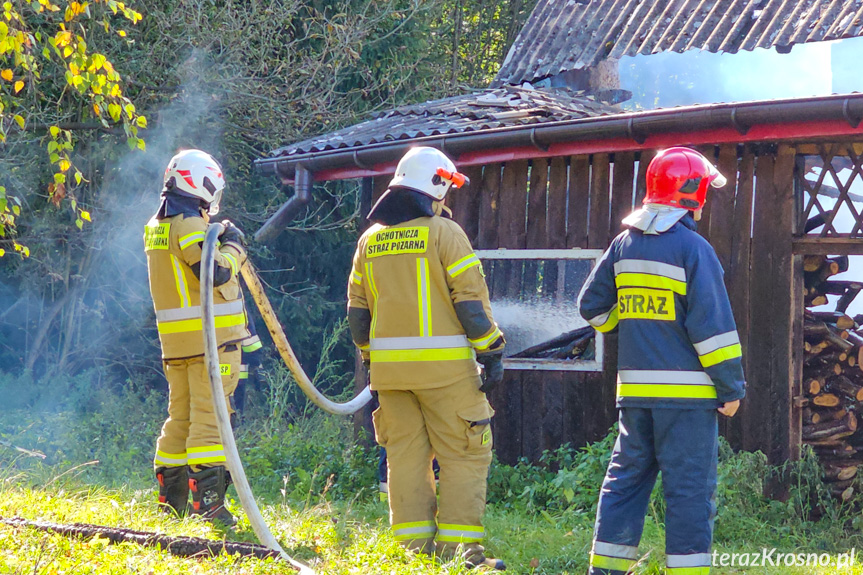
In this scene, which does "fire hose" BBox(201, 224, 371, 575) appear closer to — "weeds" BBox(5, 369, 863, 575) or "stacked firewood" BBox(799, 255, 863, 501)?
"weeds" BBox(5, 369, 863, 575)

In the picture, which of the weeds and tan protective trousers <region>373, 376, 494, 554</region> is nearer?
the weeds

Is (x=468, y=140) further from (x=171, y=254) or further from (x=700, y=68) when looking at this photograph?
(x=700, y=68)

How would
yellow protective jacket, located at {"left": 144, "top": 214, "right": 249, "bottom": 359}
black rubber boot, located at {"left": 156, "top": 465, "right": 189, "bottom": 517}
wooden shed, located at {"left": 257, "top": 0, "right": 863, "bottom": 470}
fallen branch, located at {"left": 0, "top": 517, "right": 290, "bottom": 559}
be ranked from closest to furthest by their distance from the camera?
1. fallen branch, located at {"left": 0, "top": 517, "right": 290, "bottom": 559}
2. yellow protective jacket, located at {"left": 144, "top": 214, "right": 249, "bottom": 359}
3. black rubber boot, located at {"left": 156, "top": 465, "right": 189, "bottom": 517}
4. wooden shed, located at {"left": 257, "top": 0, "right": 863, "bottom": 470}

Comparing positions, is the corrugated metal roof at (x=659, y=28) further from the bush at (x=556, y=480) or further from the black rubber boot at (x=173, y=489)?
the black rubber boot at (x=173, y=489)

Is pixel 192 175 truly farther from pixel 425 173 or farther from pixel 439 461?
pixel 439 461

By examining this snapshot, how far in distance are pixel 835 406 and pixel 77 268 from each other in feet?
29.4

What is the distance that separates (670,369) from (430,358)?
120 centimetres

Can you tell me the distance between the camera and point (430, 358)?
462 centimetres

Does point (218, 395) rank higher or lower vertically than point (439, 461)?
higher

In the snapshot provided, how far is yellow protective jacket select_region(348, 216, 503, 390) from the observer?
459 cm

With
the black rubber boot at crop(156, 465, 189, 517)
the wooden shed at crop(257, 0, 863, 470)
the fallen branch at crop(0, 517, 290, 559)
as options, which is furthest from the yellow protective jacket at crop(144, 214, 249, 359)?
the wooden shed at crop(257, 0, 863, 470)

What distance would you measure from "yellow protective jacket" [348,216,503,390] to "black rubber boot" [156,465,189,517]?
1.54m

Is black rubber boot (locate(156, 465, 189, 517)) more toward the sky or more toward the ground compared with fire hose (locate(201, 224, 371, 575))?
more toward the ground

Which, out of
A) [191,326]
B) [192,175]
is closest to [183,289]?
[191,326]
